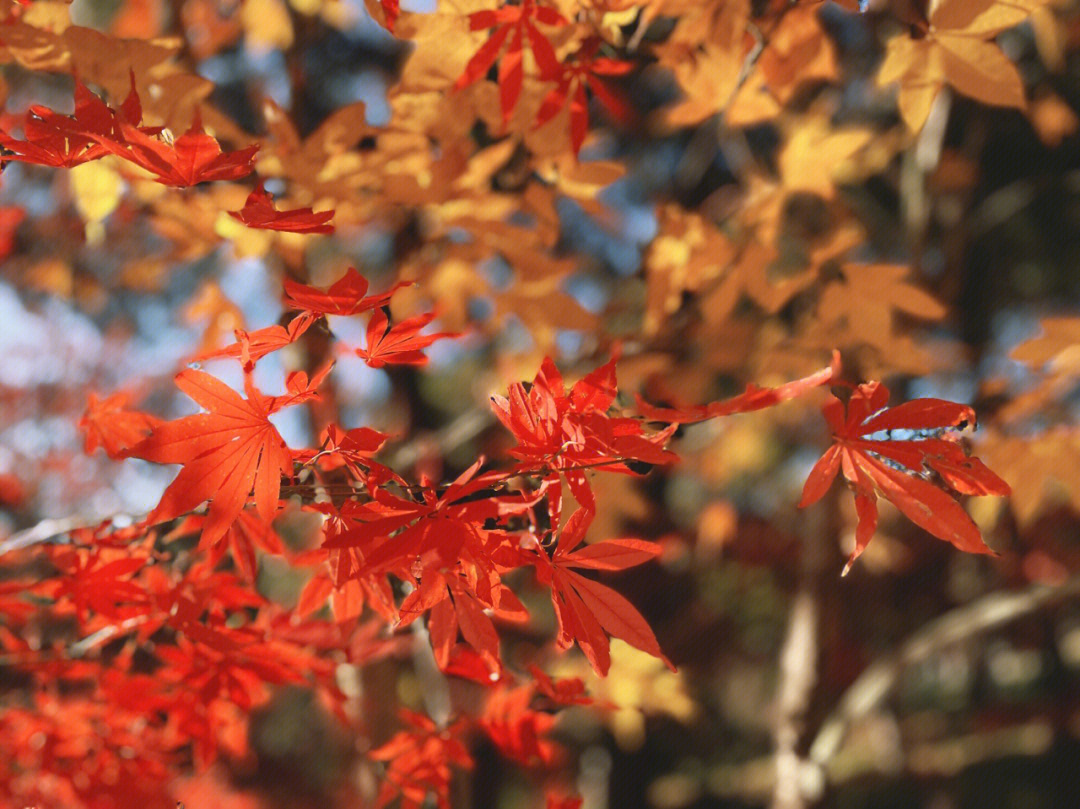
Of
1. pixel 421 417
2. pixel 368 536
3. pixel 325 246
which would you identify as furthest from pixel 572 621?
pixel 325 246

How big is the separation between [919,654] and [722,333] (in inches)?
36.9

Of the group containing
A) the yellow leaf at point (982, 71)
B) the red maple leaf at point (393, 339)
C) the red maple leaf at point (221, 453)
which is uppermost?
the yellow leaf at point (982, 71)

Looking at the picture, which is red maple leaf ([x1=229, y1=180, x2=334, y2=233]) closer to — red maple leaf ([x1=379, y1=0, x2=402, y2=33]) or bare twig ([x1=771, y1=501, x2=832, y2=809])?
red maple leaf ([x1=379, y1=0, x2=402, y2=33])

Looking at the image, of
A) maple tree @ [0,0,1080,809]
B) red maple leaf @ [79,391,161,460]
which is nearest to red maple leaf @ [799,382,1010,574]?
maple tree @ [0,0,1080,809]

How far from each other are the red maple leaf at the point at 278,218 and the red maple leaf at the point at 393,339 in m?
0.10

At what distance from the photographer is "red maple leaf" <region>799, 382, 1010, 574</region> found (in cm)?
67

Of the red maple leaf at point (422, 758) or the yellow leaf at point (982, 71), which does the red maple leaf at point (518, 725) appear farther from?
the yellow leaf at point (982, 71)

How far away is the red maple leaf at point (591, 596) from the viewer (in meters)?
0.66

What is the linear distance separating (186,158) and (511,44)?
17.2 inches

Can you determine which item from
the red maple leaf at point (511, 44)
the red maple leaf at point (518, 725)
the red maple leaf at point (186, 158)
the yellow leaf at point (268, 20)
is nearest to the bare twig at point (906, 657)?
the red maple leaf at point (518, 725)

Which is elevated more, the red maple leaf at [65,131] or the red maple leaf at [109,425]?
the red maple leaf at [65,131]

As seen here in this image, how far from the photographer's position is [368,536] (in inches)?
23.7

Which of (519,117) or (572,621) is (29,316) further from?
(572,621)

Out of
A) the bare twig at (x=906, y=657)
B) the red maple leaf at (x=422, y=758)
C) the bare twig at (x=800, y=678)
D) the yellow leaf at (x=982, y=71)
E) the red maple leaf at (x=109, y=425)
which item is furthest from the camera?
the bare twig at (x=800, y=678)
